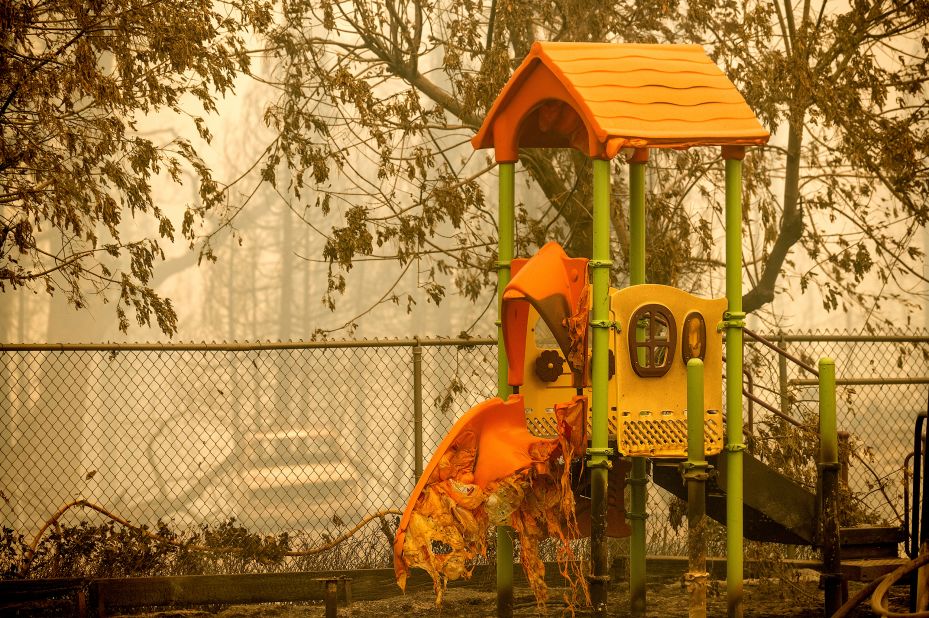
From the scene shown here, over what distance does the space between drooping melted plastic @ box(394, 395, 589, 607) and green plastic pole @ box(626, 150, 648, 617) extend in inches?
30.7

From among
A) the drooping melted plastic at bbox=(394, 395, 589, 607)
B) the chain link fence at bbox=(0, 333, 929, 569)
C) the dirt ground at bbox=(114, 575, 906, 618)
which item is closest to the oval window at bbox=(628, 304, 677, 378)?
the drooping melted plastic at bbox=(394, 395, 589, 607)

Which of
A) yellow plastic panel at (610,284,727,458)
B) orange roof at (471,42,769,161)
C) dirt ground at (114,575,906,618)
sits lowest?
dirt ground at (114,575,906,618)

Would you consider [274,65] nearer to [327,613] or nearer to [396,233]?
[396,233]

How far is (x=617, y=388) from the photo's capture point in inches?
248

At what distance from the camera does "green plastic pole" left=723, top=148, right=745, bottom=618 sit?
6.36 metres

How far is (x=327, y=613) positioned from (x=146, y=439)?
272 inches

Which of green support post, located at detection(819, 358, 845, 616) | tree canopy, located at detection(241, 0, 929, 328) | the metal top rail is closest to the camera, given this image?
green support post, located at detection(819, 358, 845, 616)

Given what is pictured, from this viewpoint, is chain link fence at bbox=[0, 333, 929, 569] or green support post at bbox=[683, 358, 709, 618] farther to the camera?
chain link fence at bbox=[0, 333, 929, 569]

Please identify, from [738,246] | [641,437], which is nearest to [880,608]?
[641,437]

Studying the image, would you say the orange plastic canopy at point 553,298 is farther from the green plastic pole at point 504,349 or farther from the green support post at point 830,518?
the green support post at point 830,518

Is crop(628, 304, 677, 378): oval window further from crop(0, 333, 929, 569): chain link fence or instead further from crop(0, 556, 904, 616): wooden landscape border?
crop(0, 333, 929, 569): chain link fence

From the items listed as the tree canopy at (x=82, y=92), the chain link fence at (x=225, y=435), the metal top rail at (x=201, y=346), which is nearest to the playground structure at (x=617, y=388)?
the metal top rail at (x=201, y=346)

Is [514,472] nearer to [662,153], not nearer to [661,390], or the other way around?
[661,390]

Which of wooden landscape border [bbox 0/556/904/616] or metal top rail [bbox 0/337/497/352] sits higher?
metal top rail [bbox 0/337/497/352]
